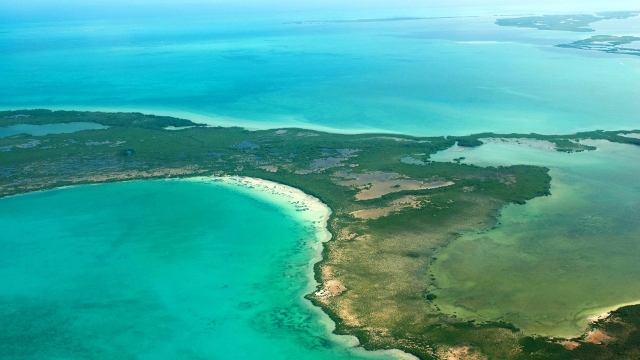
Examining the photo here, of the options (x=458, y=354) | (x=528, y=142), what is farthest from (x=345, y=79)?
(x=458, y=354)

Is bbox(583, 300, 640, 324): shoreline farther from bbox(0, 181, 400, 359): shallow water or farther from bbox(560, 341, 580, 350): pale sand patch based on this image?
bbox(0, 181, 400, 359): shallow water

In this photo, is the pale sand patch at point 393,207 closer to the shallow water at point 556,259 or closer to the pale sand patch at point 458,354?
the shallow water at point 556,259

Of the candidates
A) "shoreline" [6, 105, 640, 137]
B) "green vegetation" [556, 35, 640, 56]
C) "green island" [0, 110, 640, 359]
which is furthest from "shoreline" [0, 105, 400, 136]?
"green vegetation" [556, 35, 640, 56]

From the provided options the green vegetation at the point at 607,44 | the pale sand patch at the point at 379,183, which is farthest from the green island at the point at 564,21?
the pale sand patch at the point at 379,183

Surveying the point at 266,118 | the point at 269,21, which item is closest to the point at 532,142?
the point at 266,118

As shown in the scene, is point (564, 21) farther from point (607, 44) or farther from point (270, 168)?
point (270, 168)

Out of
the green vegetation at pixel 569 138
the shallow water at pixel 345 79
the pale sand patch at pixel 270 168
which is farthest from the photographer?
the shallow water at pixel 345 79
